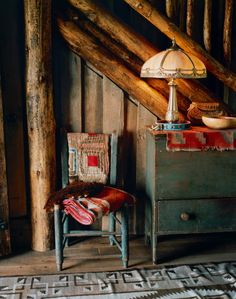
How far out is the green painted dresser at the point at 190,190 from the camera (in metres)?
3.02

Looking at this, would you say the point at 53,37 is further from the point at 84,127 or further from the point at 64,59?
the point at 84,127

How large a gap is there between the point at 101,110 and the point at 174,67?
0.85 metres

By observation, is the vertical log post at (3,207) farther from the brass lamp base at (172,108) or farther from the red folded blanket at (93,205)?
the brass lamp base at (172,108)

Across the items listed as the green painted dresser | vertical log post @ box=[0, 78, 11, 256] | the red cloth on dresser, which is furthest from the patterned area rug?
the red cloth on dresser

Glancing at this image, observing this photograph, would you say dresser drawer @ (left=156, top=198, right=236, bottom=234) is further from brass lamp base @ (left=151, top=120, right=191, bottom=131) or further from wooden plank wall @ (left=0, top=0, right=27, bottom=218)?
wooden plank wall @ (left=0, top=0, right=27, bottom=218)

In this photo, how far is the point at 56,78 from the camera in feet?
11.2

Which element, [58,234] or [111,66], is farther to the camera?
[111,66]

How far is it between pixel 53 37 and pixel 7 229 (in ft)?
5.31

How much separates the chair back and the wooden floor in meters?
0.59

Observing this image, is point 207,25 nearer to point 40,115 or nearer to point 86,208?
point 40,115

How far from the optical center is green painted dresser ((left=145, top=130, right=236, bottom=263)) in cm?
302

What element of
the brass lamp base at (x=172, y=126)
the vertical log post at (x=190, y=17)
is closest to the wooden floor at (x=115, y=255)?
the brass lamp base at (x=172, y=126)

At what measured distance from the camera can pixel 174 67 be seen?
9.47 feet

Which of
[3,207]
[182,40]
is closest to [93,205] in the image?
[3,207]
